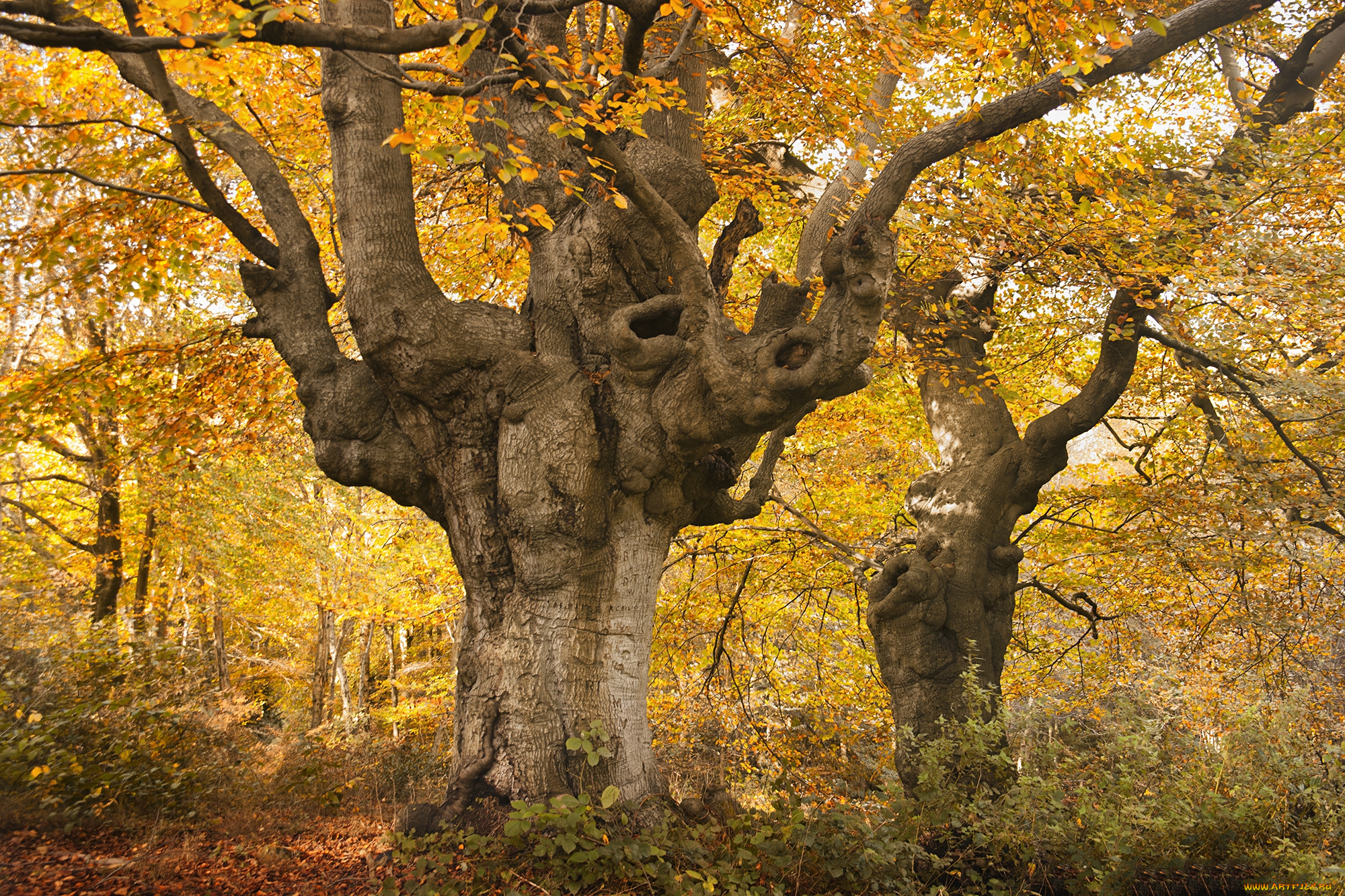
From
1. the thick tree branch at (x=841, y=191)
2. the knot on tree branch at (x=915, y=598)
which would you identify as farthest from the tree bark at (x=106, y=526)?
the knot on tree branch at (x=915, y=598)

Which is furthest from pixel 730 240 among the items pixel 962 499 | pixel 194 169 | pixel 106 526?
pixel 106 526

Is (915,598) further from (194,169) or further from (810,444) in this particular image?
(194,169)

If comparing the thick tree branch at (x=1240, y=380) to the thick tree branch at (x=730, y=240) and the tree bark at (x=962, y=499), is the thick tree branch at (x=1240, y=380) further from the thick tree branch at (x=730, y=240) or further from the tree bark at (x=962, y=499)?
the thick tree branch at (x=730, y=240)

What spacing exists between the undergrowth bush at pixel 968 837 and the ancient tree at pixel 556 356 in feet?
2.01

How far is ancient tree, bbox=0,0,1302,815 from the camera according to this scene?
179 inches

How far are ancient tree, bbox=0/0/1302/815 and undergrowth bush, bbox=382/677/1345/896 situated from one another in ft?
2.01

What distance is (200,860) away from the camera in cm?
456

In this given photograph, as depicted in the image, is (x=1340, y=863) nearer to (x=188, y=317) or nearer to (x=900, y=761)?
(x=900, y=761)

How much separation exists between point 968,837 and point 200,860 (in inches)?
186

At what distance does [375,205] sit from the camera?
4914 mm

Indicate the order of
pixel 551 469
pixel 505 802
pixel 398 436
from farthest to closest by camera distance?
pixel 398 436, pixel 551 469, pixel 505 802

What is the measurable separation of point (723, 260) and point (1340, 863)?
5177 millimetres

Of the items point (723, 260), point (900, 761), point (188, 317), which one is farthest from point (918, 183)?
point (188, 317)

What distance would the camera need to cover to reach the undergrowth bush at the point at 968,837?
143 inches
